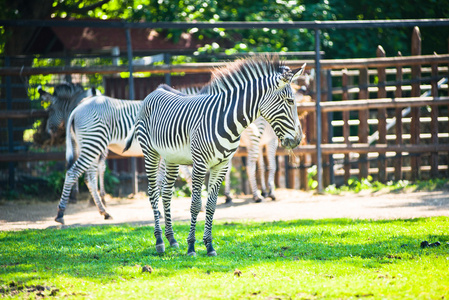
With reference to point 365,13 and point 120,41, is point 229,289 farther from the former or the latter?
point 365,13

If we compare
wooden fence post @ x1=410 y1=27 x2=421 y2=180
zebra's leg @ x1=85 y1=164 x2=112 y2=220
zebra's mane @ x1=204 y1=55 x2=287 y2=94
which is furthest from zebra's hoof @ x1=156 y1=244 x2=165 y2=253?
wooden fence post @ x1=410 y1=27 x2=421 y2=180

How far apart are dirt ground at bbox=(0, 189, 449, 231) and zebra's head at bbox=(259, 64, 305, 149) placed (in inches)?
123

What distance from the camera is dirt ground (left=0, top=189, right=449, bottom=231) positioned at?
29.5 ft

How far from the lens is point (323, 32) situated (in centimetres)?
1554

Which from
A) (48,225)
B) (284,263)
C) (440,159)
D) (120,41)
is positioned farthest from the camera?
(120,41)

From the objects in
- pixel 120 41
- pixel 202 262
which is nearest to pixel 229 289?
pixel 202 262

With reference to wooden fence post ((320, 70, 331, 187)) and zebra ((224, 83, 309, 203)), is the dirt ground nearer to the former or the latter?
zebra ((224, 83, 309, 203))

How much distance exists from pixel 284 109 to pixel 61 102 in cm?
673

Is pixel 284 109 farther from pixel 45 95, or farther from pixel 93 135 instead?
→ pixel 45 95

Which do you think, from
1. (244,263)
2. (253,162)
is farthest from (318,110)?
(244,263)

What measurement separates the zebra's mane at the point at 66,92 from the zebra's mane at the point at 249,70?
228 inches

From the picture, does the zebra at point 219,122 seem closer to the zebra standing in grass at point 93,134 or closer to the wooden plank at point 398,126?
the zebra standing in grass at point 93,134

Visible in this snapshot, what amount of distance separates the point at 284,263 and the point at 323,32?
36.2 feet

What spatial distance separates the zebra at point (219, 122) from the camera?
20.2 ft
